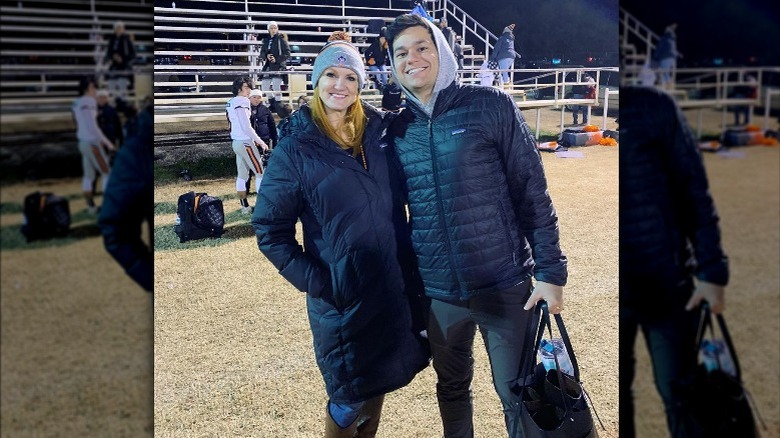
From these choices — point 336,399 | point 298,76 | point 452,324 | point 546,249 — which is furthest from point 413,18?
point 336,399

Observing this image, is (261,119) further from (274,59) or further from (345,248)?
(345,248)

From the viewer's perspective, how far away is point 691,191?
1.75m

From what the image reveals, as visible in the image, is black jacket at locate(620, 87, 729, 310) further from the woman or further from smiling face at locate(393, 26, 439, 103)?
the woman

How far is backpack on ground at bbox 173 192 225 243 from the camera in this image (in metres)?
2.40

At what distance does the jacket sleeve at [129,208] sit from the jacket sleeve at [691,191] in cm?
159

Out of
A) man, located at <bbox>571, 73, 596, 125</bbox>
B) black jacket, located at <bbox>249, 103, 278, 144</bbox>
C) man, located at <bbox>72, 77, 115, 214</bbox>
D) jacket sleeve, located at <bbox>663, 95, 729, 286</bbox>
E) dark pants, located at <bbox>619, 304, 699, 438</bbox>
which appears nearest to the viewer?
jacket sleeve, located at <bbox>663, 95, 729, 286</bbox>

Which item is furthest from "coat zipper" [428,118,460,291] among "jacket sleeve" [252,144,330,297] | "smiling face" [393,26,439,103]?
"jacket sleeve" [252,144,330,297]

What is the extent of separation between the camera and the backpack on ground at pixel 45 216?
6.44ft

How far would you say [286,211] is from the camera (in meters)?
2.12

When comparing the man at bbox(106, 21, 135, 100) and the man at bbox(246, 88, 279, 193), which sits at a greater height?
the man at bbox(106, 21, 135, 100)

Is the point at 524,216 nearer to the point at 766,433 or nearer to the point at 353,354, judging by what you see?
the point at 353,354

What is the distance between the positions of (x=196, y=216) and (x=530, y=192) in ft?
4.01

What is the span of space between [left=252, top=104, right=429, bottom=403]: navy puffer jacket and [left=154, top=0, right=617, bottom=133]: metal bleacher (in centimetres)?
31

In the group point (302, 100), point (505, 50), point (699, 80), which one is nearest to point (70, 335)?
point (302, 100)
